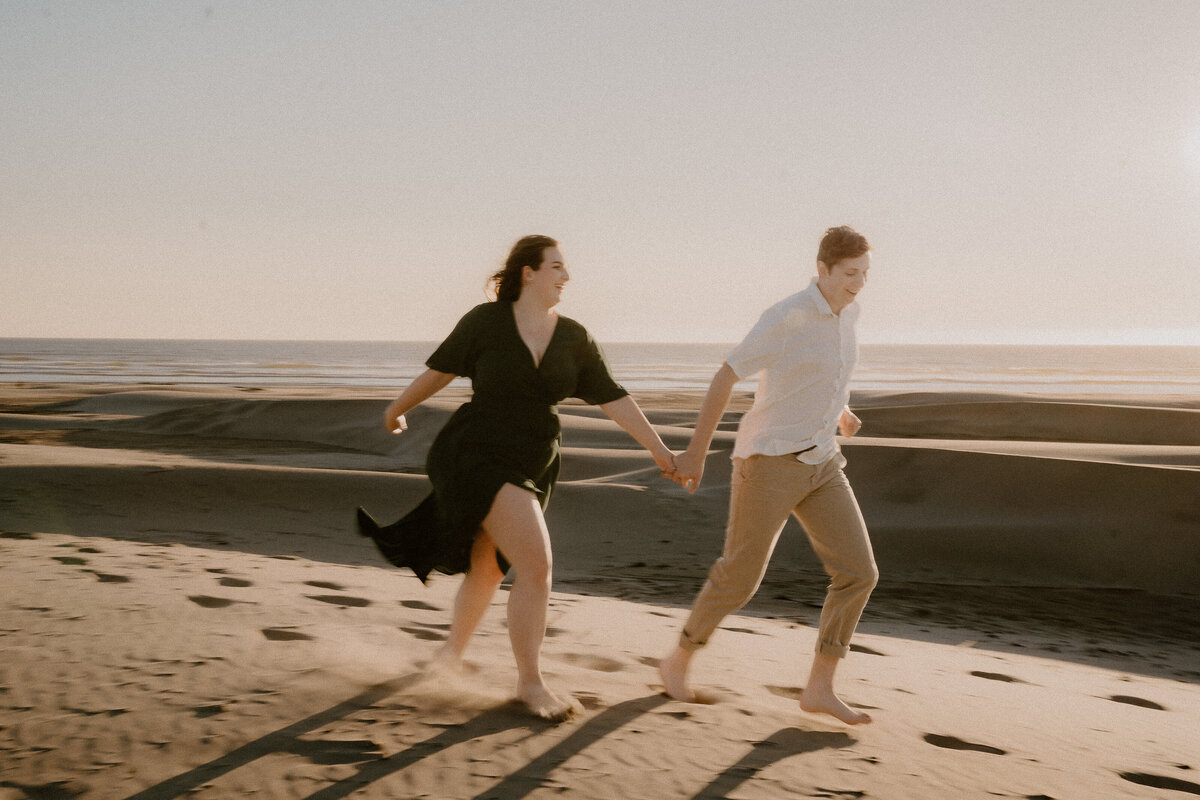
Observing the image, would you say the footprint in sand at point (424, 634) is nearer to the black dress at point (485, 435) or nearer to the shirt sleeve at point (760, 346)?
the black dress at point (485, 435)

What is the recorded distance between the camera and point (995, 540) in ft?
26.0

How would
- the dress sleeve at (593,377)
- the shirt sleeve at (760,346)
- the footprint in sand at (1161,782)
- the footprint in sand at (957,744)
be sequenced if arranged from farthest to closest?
the dress sleeve at (593,377), the shirt sleeve at (760,346), the footprint in sand at (957,744), the footprint in sand at (1161,782)

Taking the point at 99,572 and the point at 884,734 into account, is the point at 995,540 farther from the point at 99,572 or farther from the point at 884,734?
the point at 99,572

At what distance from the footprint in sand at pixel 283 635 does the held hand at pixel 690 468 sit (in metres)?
1.54

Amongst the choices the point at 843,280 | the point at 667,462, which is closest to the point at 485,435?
the point at 667,462

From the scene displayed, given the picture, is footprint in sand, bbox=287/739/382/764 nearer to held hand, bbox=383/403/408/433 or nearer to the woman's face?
held hand, bbox=383/403/408/433

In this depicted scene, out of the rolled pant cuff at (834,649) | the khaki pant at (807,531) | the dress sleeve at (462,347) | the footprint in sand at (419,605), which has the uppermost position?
the dress sleeve at (462,347)

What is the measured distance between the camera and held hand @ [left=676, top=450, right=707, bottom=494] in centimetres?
355

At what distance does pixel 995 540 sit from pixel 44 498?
306 inches

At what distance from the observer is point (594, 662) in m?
4.06

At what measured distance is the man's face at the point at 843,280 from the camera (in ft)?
11.1

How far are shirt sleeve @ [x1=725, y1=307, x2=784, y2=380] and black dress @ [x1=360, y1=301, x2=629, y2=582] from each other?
1.88 ft

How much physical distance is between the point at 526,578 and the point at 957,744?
153 cm

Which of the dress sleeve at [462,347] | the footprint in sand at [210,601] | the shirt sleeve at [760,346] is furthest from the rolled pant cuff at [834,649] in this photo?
the footprint in sand at [210,601]
